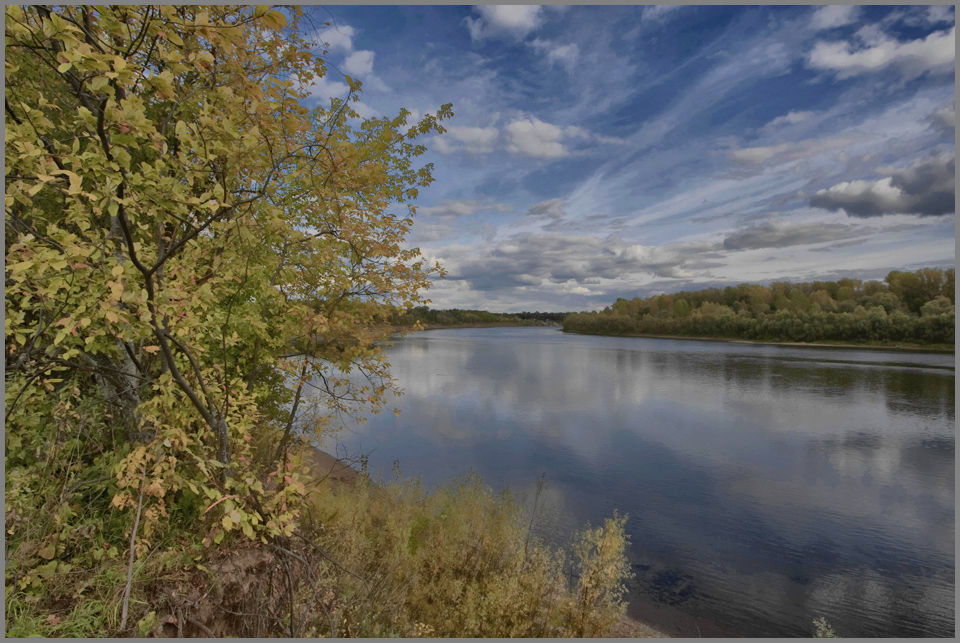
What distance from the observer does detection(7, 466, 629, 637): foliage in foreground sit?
Answer: 138 inches

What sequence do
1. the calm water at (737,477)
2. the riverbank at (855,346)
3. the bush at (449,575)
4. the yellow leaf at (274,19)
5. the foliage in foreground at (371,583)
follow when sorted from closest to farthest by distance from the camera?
the yellow leaf at (274,19)
the foliage in foreground at (371,583)
the bush at (449,575)
the calm water at (737,477)
the riverbank at (855,346)

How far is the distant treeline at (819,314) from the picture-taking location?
59.5 m

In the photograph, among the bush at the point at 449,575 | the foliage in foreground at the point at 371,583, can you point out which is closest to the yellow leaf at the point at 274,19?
the foliage in foreground at the point at 371,583

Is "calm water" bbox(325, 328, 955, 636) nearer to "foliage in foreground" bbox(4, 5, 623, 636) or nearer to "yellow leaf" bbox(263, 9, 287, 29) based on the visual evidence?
"foliage in foreground" bbox(4, 5, 623, 636)

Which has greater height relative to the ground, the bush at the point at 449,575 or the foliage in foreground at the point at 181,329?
the foliage in foreground at the point at 181,329

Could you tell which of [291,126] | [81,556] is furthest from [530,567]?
[291,126]

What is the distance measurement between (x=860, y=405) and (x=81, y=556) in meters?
32.6

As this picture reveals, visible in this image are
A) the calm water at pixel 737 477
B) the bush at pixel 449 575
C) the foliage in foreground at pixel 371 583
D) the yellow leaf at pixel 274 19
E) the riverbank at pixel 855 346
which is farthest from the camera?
the riverbank at pixel 855 346

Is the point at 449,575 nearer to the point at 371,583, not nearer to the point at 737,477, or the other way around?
the point at 371,583

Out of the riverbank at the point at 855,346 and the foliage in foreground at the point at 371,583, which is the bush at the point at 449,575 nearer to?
the foliage in foreground at the point at 371,583

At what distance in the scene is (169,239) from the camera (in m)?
3.50

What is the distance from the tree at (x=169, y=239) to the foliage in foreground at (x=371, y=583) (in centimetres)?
51

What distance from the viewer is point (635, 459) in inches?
634

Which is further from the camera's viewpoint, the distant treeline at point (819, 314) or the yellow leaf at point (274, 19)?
the distant treeline at point (819, 314)
